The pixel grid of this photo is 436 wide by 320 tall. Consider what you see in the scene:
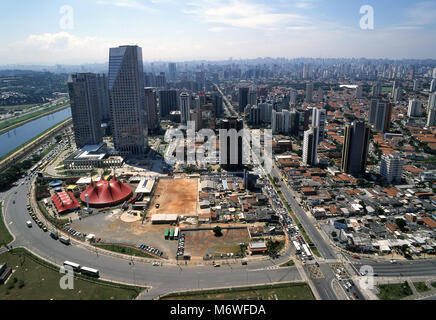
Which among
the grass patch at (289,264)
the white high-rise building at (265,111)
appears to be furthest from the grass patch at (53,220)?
the white high-rise building at (265,111)

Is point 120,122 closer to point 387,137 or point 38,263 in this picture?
point 38,263

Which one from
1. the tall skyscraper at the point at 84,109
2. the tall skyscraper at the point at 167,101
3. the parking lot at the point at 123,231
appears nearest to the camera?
the parking lot at the point at 123,231

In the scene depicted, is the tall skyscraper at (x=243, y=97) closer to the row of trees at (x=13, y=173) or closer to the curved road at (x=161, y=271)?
the row of trees at (x=13, y=173)

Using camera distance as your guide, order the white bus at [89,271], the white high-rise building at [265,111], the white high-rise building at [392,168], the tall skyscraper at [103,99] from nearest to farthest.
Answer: the white bus at [89,271] < the white high-rise building at [392,168] < the tall skyscraper at [103,99] < the white high-rise building at [265,111]

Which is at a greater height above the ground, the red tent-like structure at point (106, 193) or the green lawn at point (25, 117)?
the green lawn at point (25, 117)

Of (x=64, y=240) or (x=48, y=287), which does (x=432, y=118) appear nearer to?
(x=64, y=240)

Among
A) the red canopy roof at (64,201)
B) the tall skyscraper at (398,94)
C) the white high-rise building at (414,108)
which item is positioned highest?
the tall skyscraper at (398,94)

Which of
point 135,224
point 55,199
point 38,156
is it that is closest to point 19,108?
point 38,156
